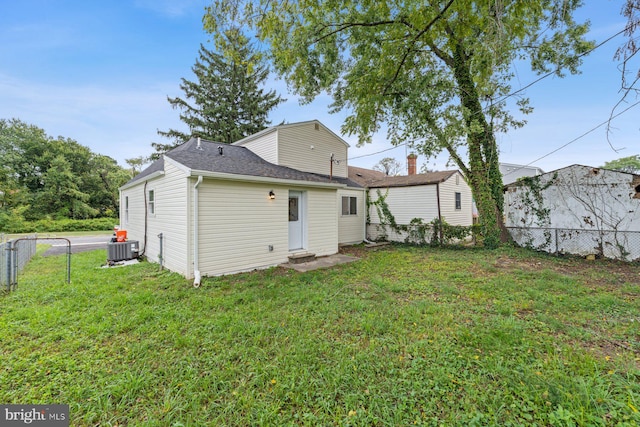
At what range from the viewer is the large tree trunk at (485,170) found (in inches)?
362

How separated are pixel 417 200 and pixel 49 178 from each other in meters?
30.5

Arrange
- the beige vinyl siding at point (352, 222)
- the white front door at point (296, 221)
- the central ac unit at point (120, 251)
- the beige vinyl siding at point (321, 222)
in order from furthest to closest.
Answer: the beige vinyl siding at point (352, 222)
the beige vinyl siding at point (321, 222)
the white front door at point (296, 221)
the central ac unit at point (120, 251)

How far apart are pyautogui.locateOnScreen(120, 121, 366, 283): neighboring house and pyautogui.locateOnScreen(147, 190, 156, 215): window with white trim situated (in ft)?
0.10

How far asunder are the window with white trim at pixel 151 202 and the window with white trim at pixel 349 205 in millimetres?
7330

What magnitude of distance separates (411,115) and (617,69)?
664 cm

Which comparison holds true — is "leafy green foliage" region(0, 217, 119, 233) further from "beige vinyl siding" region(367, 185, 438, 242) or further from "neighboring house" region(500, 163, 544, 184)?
"neighboring house" region(500, 163, 544, 184)

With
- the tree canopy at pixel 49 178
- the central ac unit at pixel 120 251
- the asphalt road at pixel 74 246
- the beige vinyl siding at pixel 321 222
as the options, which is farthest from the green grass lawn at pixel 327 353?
the tree canopy at pixel 49 178

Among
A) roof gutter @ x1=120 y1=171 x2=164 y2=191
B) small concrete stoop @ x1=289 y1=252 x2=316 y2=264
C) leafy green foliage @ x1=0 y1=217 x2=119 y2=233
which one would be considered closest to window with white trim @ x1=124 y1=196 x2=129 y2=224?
roof gutter @ x1=120 y1=171 x2=164 y2=191

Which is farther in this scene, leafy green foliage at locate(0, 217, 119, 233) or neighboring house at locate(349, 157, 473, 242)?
leafy green foliage at locate(0, 217, 119, 233)

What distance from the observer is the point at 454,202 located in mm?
13062

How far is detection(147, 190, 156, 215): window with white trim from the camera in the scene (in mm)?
7660

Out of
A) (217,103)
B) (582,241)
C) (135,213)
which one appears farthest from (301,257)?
(217,103)

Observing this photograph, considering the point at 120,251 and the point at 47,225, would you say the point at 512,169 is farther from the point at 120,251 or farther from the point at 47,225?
the point at 47,225

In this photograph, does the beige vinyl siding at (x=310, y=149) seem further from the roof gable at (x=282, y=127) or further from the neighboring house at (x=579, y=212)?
the neighboring house at (x=579, y=212)
